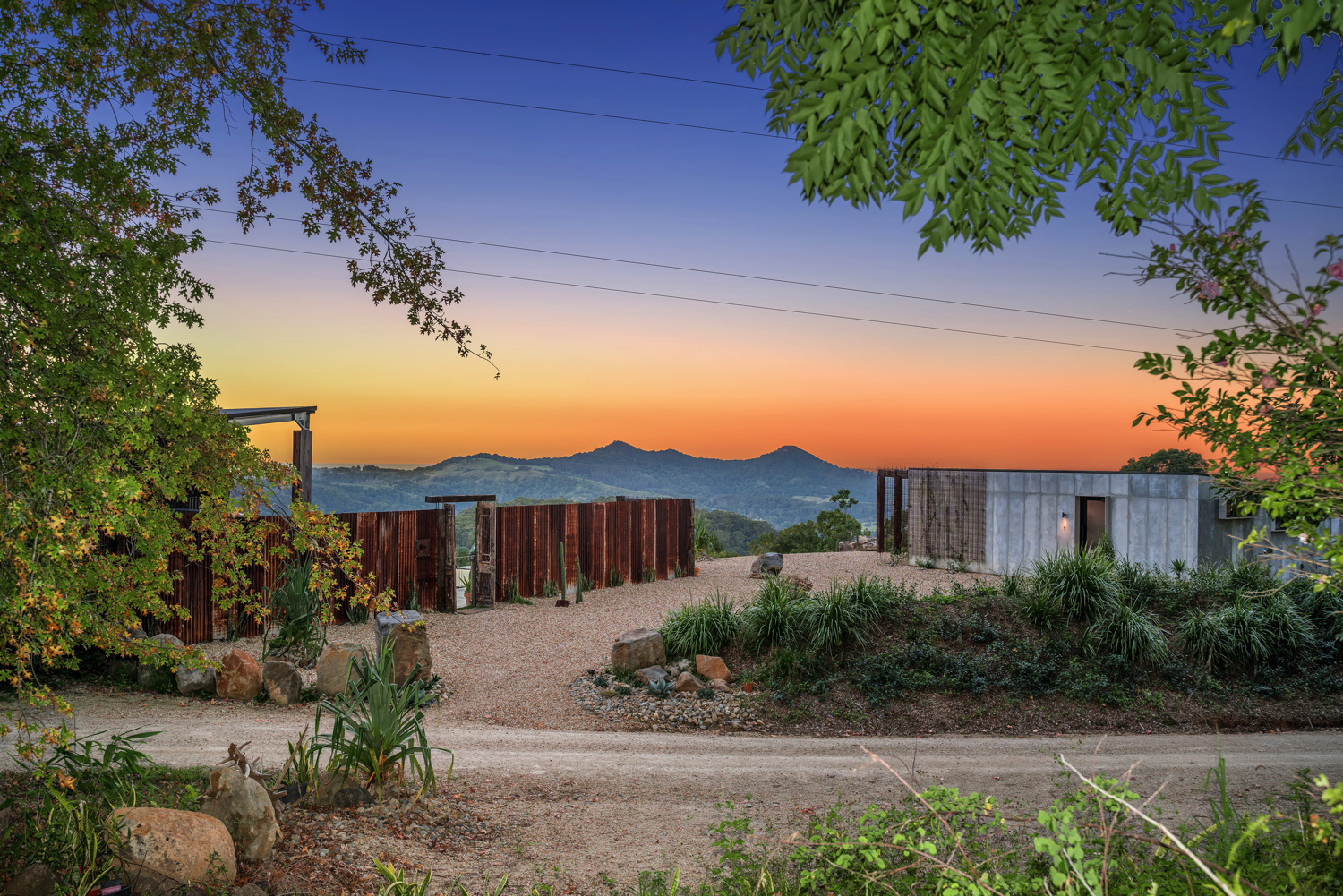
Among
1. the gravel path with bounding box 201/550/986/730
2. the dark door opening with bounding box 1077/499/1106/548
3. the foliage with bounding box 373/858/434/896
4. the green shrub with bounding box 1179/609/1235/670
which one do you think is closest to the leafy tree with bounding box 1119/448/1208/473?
the dark door opening with bounding box 1077/499/1106/548

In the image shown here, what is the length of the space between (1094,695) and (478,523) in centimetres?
852

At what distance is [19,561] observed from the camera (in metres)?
2.64

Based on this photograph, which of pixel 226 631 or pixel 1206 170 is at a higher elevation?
pixel 1206 170

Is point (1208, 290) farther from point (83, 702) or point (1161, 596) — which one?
point (83, 702)

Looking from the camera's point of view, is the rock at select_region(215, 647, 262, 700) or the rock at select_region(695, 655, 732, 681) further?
the rock at select_region(695, 655, 732, 681)

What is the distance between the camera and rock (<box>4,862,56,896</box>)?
293 cm

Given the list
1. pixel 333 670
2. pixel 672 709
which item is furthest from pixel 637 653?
pixel 333 670

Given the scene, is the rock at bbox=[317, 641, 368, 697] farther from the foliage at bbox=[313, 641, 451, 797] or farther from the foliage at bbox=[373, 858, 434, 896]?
the foliage at bbox=[373, 858, 434, 896]

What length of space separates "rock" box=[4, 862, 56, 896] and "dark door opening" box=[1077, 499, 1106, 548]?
1302 cm

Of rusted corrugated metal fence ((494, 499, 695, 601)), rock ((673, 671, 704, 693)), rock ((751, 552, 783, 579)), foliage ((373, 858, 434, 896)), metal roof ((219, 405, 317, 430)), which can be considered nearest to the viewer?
foliage ((373, 858, 434, 896))

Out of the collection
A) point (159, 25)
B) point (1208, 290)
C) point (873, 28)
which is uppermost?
point (159, 25)

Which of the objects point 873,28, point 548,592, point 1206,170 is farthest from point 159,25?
point 548,592

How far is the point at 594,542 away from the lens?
45.1 ft

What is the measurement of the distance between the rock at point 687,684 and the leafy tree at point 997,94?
5.35 meters
